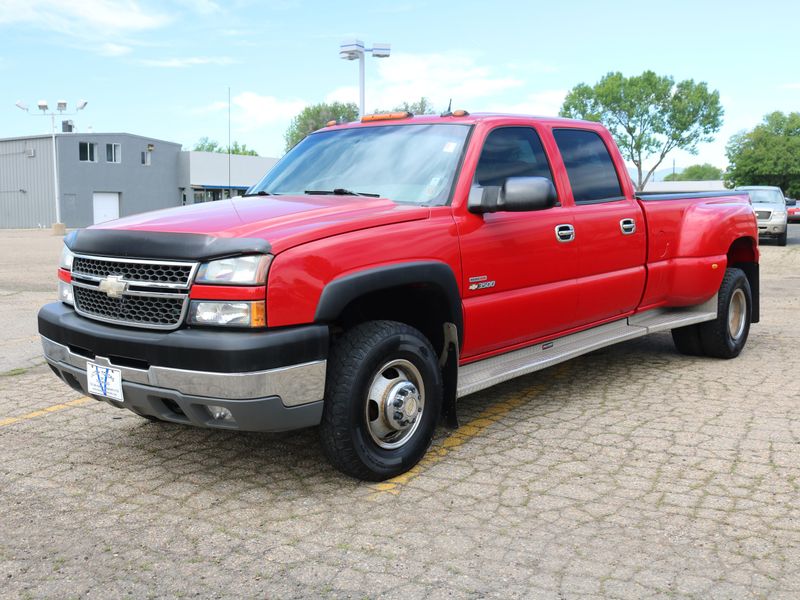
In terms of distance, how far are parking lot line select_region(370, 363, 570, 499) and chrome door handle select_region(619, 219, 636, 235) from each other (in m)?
1.27

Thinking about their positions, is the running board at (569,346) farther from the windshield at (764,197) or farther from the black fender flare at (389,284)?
the windshield at (764,197)

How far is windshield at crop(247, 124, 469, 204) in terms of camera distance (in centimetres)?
460

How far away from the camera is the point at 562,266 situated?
512 cm

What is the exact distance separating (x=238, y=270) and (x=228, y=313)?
0.63 feet

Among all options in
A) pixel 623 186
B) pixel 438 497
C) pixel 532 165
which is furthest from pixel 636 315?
pixel 438 497

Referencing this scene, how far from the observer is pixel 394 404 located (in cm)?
405

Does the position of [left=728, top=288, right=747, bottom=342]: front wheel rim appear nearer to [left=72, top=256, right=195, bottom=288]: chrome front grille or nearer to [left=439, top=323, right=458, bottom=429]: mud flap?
[left=439, top=323, right=458, bottom=429]: mud flap

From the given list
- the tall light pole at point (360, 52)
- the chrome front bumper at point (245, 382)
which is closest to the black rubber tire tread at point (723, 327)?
the chrome front bumper at point (245, 382)

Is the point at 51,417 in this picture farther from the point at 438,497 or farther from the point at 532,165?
the point at 532,165

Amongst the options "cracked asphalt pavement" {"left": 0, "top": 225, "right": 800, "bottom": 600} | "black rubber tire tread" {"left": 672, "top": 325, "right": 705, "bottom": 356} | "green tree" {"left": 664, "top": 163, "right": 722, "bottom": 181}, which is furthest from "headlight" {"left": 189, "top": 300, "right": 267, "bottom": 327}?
"green tree" {"left": 664, "top": 163, "right": 722, "bottom": 181}

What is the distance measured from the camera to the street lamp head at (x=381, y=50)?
2144 cm

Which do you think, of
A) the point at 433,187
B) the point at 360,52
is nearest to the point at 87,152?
the point at 360,52

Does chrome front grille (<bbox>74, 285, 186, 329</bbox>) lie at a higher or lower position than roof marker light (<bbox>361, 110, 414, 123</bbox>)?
lower

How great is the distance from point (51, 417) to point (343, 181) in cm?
246
